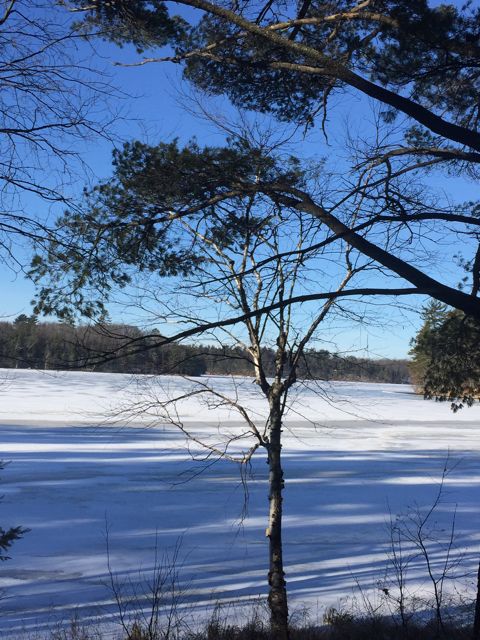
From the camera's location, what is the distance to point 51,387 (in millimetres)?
47781

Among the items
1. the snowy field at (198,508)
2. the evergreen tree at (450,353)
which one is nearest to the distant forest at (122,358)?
the snowy field at (198,508)

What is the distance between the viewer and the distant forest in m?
3.94

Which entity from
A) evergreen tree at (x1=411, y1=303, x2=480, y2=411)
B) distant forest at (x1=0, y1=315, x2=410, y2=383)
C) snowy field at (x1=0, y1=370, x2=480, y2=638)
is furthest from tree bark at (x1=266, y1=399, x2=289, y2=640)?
evergreen tree at (x1=411, y1=303, x2=480, y2=411)

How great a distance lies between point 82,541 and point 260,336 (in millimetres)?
5240

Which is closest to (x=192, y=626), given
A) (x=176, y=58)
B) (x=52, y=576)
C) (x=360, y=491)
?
(x=52, y=576)

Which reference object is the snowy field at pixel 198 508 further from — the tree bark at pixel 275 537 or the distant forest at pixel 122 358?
the tree bark at pixel 275 537

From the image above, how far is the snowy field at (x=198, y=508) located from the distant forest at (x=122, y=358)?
264 millimetres

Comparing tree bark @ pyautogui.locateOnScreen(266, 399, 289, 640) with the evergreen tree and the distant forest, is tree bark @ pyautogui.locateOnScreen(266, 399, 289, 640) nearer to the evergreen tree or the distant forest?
the distant forest

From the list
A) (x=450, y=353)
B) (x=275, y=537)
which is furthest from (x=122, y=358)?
(x=275, y=537)

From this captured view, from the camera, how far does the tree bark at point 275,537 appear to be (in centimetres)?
705

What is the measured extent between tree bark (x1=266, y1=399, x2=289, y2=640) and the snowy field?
40 centimetres

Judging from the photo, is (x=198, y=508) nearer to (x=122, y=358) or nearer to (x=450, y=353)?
(x=450, y=353)

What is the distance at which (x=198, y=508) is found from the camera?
13641 mm

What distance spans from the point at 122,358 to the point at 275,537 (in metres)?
3.93
